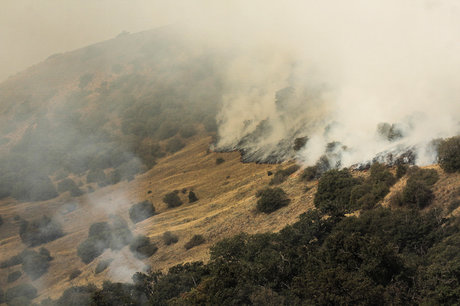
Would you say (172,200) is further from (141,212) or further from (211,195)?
(211,195)

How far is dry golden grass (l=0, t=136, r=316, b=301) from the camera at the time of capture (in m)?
38.2

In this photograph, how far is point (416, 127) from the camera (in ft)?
121

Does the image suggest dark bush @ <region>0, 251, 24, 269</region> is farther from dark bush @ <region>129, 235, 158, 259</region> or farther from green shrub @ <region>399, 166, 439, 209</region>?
green shrub @ <region>399, 166, 439, 209</region>

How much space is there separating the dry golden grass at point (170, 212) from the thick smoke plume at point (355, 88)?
5296mm

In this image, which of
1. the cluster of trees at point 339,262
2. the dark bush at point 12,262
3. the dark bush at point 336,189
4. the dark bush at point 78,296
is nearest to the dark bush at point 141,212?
the dark bush at point 12,262

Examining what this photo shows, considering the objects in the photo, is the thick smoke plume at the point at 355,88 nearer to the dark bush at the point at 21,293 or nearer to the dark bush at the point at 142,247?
the dark bush at the point at 142,247

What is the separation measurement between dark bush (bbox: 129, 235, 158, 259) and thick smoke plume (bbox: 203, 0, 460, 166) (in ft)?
61.1

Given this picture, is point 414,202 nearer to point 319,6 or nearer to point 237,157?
point 237,157

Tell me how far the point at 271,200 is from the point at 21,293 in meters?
26.2

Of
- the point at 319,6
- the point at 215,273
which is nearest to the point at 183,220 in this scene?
the point at 215,273

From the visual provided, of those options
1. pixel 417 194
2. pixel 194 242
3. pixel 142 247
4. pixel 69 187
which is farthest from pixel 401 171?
pixel 69 187

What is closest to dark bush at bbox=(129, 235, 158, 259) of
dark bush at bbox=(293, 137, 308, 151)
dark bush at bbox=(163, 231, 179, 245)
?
dark bush at bbox=(163, 231, 179, 245)

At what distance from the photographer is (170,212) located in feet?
176

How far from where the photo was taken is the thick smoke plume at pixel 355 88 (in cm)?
3725
